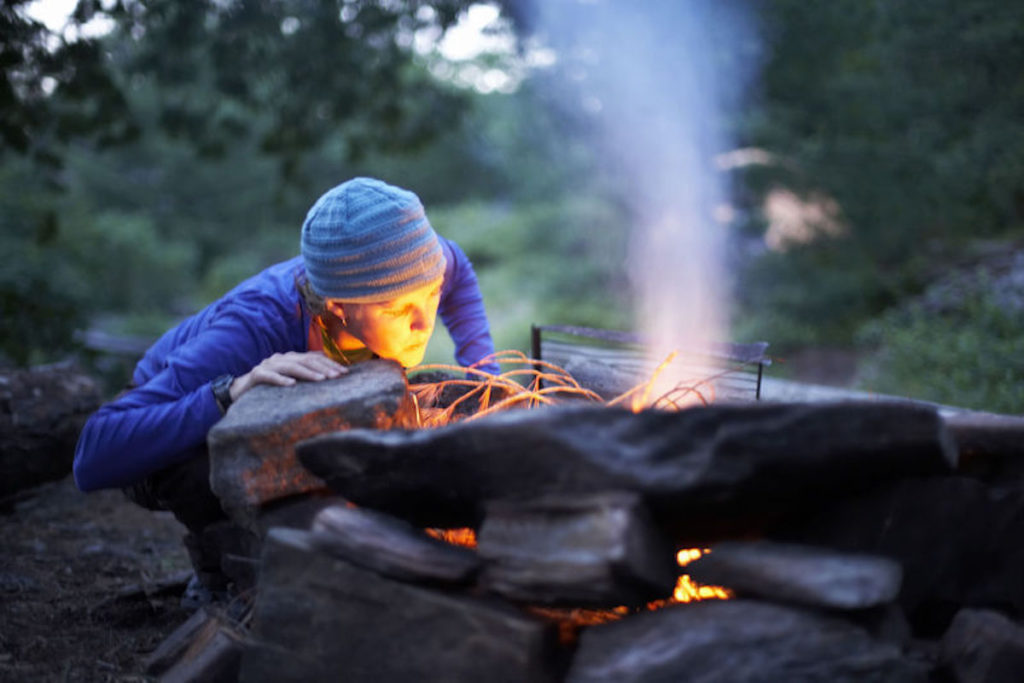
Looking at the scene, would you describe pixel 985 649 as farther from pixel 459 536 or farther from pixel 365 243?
pixel 365 243

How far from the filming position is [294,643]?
5.77ft

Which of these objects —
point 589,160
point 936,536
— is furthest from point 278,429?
point 589,160

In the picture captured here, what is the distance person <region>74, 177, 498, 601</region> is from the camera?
2119 millimetres

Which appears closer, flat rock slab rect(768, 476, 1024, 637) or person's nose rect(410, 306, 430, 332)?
flat rock slab rect(768, 476, 1024, 637)

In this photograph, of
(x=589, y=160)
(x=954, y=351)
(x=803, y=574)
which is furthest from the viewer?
A: (x=589, y=160)

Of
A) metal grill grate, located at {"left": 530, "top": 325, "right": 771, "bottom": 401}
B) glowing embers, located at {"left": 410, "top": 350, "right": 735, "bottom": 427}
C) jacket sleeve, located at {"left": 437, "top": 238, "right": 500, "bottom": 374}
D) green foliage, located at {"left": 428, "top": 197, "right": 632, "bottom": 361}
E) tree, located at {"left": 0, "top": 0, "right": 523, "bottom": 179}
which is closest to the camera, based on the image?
glowing embers, located at {"left": 410, "top": 350, "right": 735, "bottom": 427}

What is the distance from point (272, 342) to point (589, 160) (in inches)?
404

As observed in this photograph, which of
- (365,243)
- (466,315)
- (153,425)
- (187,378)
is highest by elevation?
(365,243)

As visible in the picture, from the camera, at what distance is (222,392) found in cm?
212

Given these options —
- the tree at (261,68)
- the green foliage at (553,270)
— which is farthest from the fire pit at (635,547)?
the green foliage at (553,270)

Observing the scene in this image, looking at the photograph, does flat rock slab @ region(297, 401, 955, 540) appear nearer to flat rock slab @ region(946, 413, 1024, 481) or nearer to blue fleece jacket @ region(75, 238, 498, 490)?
flat rock slab @ region(946, 413, 1024, 481)

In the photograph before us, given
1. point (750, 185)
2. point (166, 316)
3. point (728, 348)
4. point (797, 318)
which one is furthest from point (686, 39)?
point (166, 316)

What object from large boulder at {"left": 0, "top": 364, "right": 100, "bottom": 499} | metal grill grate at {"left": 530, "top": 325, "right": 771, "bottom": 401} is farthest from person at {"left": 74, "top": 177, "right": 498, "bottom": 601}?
large boulder at {"left": 0, "top": 364, "right": 100, "bottom": 499}

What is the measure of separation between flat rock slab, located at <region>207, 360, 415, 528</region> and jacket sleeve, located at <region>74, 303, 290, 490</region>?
215 millimetres
